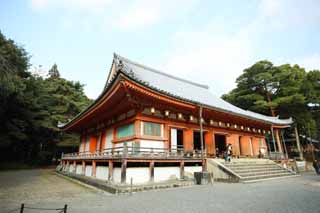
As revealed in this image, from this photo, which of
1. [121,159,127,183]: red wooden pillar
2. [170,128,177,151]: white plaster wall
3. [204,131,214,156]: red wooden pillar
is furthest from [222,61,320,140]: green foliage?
[121,159,127,183]: red wooden pillar

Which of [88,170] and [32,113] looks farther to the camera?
[32,113]

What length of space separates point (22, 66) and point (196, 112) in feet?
74.0

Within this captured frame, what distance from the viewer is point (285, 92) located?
80.2 ft

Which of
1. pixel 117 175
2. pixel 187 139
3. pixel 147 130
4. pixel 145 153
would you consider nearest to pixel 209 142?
Answer: pixel 187 139

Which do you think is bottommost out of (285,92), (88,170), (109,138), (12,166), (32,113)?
(12,166)

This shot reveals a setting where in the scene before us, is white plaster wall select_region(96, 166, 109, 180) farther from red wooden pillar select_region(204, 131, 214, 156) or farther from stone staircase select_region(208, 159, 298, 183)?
red wooden pillar select_region(204, 131, 214, 156)

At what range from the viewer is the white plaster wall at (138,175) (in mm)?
8539

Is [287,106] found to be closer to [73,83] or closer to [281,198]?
[281,198]

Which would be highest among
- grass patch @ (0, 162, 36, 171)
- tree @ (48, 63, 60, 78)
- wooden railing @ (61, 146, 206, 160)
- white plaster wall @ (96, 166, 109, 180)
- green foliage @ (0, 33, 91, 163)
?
tree @ (48, 63, 60, 78)

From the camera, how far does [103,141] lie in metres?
14.6

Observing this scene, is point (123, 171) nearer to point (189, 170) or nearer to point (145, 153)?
point (145, 153)

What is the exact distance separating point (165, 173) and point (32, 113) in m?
21.5

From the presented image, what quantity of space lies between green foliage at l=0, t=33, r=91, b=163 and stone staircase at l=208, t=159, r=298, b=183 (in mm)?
19072

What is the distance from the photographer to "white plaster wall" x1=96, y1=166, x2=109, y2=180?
33.6 ft
